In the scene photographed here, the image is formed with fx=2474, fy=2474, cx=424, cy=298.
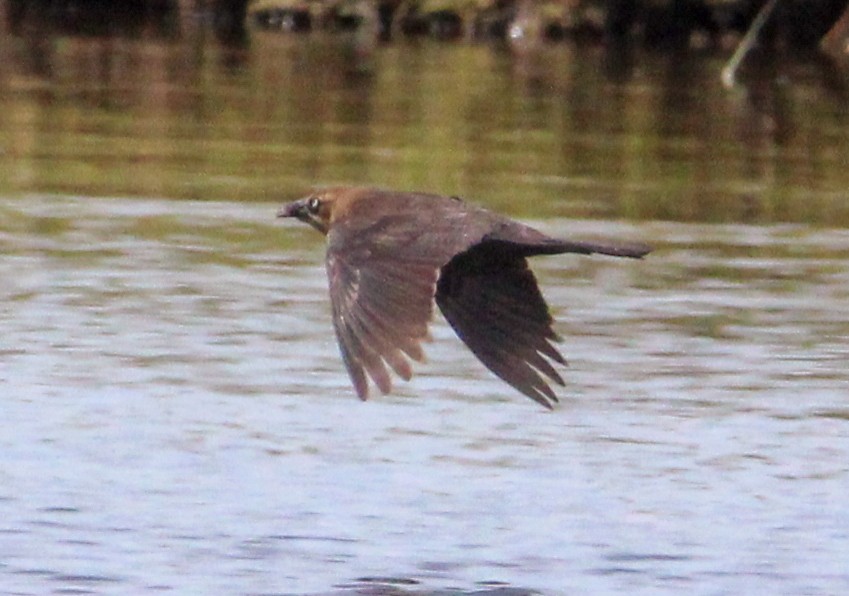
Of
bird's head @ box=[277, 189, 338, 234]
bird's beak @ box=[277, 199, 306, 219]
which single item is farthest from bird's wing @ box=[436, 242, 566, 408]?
bird's beak @ box=[277, 199, 306, 219]

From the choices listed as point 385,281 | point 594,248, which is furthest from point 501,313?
point 385,281

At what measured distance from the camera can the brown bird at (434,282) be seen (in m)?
6.82

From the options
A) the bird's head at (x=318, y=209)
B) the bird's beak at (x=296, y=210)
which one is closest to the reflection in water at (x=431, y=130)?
the bird's beak at (x=296, y=210)

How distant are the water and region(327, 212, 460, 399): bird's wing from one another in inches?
29.5

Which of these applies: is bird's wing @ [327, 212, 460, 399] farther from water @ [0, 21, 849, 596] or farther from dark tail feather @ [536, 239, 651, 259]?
water @ [0, 21, 849, 596]

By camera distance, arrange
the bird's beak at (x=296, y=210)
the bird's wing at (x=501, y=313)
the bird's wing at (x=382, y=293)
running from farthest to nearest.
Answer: the bird's beak at (x=296, y=210) < the bird's wing at (x=501, y=313) < the bird's wing at (x=382, y=293)

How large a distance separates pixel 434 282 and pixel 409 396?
269 cm

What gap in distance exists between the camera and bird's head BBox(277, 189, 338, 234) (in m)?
8.31

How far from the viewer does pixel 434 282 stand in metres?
7.06

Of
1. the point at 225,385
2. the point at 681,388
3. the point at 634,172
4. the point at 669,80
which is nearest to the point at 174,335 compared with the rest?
the point at 225,385

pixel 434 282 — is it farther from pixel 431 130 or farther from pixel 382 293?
pixel 431 130

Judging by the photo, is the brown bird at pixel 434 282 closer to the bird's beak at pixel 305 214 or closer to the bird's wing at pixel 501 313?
the bird's wing at pixel 501 313

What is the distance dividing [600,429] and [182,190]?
7413 mm

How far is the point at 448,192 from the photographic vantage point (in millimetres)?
16562
